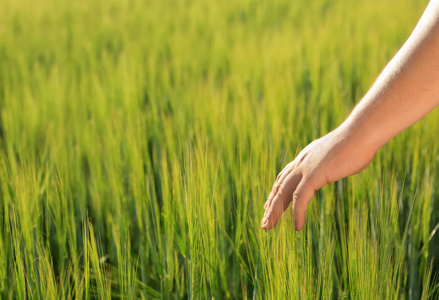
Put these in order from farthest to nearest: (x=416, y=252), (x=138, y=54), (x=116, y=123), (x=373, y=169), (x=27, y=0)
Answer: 1. (x=27, y=0)
2. (x=138, y=54)
3. (x=116, y=123)
4. (x=373, y=169)
5. (x=416, y=252)

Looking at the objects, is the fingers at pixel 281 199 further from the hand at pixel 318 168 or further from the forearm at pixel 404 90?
the forearm at pixel 404 90

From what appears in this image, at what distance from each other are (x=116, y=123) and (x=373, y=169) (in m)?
0.64

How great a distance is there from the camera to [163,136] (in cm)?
153

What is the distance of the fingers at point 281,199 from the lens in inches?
30.0

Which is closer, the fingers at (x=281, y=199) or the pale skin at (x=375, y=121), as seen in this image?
the pale skin at (x=375, y=121)

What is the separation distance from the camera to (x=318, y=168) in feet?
2.42

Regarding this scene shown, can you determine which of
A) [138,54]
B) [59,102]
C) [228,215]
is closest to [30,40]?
[138,54]

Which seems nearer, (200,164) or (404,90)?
(404,90)

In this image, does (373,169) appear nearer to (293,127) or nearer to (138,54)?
(293,127)

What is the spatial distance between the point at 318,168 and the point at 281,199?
7 centimetres

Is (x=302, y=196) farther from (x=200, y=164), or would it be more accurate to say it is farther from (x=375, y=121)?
(x=200, y=164)

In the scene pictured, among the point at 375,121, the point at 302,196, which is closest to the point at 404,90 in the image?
the point at 375,121

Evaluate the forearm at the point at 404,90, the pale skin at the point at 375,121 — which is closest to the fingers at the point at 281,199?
the pale skin at the point at 375,121

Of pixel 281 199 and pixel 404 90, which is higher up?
pixel 404 90
